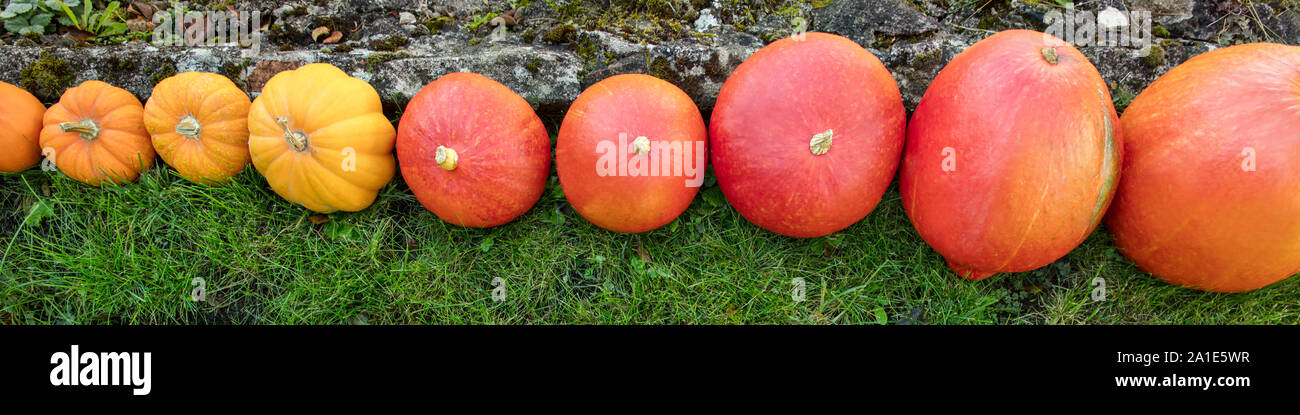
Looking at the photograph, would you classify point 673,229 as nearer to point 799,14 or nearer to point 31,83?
point 799,14

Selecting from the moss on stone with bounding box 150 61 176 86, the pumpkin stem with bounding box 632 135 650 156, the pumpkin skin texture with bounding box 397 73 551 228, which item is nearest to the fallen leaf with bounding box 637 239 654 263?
the pumpkin skin texture with bounding box 397 73 551 228

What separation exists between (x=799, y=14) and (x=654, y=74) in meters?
0.84

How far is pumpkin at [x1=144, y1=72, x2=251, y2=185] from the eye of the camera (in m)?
2.98

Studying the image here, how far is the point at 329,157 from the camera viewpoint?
2838mm

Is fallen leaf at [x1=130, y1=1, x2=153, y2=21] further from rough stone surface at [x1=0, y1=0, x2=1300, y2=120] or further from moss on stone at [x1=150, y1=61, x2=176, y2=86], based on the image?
moss on stone at [x1=150, y1=61, x2=176, y2=86]

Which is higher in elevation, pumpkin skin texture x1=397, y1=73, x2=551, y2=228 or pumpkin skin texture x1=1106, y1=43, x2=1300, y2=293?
pumpkin skin texture x1=1106, y1=43, x2=1300, y2=293

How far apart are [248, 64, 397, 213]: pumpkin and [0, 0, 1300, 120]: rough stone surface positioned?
0.25 meters

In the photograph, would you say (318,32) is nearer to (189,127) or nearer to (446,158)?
(189,127)

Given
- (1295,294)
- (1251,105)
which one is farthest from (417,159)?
(1295,294)

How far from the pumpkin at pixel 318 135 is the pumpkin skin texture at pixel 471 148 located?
190 mm

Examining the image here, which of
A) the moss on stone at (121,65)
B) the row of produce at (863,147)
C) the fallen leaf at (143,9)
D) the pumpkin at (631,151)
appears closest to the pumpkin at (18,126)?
the row of produce at (863,147)

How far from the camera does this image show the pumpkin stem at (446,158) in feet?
8.66

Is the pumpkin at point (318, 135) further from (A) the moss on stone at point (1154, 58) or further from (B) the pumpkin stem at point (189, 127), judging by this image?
(A) the moss on stone at point (1154, 58)
